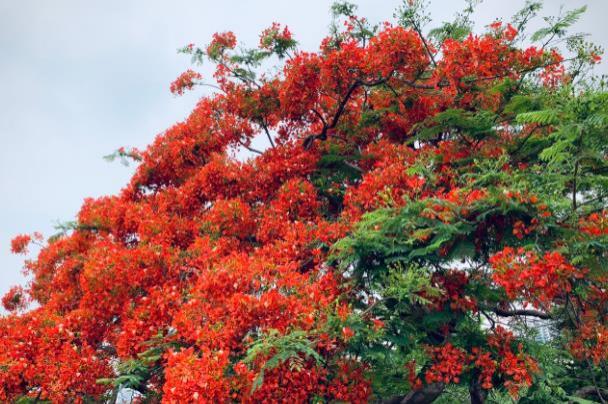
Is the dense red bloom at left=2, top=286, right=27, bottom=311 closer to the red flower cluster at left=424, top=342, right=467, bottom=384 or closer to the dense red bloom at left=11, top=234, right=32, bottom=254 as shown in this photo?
the dense red bloom at left=11, top=234, right=32, bottom=254

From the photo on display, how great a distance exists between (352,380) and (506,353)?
2.13 m

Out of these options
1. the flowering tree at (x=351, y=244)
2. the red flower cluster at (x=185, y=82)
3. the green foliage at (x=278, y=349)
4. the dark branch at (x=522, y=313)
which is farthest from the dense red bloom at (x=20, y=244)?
the dark branch at (x=522, y=313)

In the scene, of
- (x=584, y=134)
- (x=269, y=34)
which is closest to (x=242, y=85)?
(x=269, y=34)

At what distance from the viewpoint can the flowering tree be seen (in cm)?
548

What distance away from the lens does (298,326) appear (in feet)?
18.0

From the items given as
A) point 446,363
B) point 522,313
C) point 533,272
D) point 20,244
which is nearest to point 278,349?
point 446,363

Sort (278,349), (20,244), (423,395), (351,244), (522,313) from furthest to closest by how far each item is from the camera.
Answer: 1. (20,244)
2. (522,313)
3. (423,395)
4. (351,244)
5. (278,349)

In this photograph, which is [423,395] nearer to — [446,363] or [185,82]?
[446,363]

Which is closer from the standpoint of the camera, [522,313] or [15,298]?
[522,313]

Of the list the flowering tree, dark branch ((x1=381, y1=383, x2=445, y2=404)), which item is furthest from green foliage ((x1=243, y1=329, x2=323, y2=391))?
dark branch ((x1=381, y1=383, x2=445, y2=404))

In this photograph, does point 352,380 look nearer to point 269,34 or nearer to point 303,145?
point 303,145

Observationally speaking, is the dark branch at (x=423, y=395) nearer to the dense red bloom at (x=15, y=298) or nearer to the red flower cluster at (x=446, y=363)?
the red flower cluster at (x=446, y=363)

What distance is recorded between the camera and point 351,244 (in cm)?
599

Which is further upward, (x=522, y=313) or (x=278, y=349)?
(x=522, y=313)
